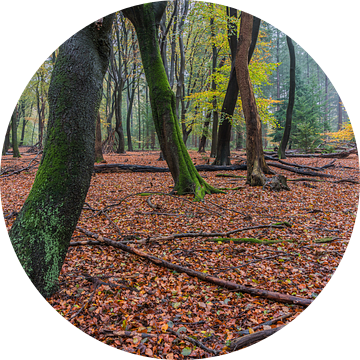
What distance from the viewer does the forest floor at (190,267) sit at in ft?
8.96

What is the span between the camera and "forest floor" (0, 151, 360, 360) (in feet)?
8.96

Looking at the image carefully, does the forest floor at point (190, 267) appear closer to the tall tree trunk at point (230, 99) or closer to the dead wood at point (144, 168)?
the dead wood at point (144, 168)

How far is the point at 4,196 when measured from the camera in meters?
7.59

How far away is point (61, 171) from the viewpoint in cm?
301

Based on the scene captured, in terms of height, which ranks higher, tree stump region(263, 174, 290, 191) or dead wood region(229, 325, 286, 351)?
A: tree stump region(263, 174, 290, 191)

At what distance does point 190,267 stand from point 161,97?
5471 mm

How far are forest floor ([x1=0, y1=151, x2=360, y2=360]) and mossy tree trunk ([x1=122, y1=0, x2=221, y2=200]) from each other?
0.76 m

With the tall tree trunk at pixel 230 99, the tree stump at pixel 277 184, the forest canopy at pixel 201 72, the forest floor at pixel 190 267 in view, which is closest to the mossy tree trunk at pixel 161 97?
the forest floor at pixel 190 267

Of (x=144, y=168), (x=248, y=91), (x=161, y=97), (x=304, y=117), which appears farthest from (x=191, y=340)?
(x=304, y=117)

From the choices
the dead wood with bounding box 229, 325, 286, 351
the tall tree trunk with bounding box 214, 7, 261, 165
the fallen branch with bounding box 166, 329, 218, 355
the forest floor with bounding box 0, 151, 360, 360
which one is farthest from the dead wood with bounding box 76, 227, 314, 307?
the tall tree trunk with bounding box 214, 7, 261, 165

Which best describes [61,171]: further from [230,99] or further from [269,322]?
[230,99]

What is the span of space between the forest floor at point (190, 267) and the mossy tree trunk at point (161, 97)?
0.76 m

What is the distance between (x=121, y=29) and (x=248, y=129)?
1735 centimetres

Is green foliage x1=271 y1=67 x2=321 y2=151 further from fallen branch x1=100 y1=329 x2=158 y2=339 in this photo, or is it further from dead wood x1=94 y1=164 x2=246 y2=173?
fallen branch x1=100 y1=329 x2=158 y2=339
